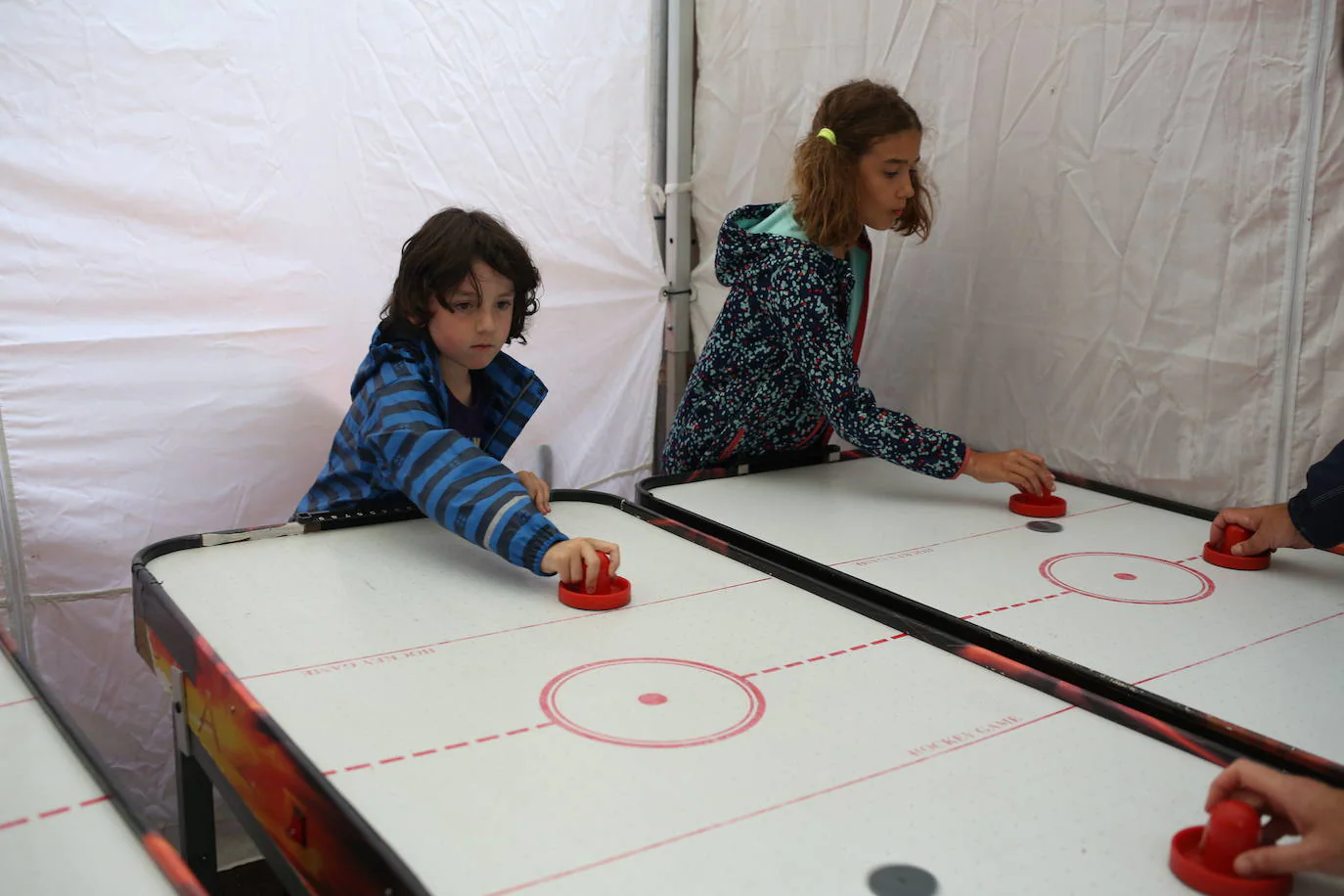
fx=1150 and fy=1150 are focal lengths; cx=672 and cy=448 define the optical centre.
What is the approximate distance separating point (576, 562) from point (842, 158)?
761mm

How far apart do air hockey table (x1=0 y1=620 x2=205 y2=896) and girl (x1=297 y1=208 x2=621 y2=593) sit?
448 millimetres

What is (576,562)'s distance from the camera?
1.11 metres

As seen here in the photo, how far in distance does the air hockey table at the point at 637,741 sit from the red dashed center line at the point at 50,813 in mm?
114

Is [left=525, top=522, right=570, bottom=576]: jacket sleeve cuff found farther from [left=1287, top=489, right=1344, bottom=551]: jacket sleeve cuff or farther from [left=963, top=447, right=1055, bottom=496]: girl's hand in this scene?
[left=1287, top=489, right=1344, bottom=551]: jacket sleeve cuff

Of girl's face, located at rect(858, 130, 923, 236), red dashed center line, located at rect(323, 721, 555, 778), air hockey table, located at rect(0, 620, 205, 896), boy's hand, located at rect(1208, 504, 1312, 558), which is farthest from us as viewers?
girl's face, located at rect(858, 130, 923, 236)

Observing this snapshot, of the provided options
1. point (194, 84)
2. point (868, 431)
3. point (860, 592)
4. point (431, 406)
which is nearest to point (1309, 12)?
point (868, 431)

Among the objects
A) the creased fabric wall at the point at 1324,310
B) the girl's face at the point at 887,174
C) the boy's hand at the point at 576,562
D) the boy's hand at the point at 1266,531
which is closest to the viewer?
the boy's hand at the point at 576,562

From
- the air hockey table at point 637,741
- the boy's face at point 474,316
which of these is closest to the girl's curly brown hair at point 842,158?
the boy's face at point 474,316

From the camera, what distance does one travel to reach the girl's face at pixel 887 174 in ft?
5.15

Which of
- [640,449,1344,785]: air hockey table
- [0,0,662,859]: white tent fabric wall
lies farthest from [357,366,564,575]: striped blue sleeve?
[0,0,662,859]: white tent fabric wall

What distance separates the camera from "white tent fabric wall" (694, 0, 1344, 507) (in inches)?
57.4

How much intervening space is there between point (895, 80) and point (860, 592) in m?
1.02

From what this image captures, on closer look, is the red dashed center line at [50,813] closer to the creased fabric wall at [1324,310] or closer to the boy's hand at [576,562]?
the boy's hand at [576,562]

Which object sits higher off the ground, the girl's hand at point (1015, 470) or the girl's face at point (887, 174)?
the girl's face at point (887, 174)
